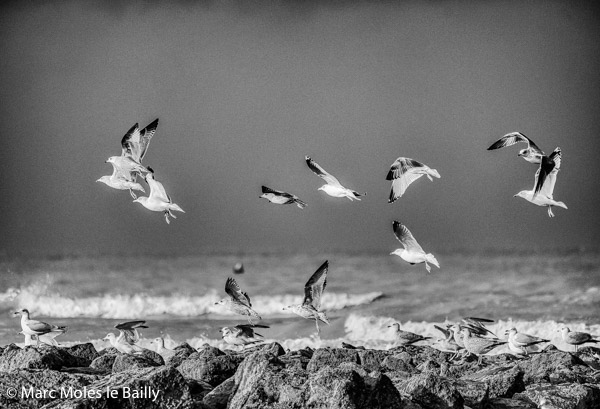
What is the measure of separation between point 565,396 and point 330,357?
148 centimetres

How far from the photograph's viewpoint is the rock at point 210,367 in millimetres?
5164

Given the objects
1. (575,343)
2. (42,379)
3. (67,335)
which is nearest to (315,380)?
(42,379)

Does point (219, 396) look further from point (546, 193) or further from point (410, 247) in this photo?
point (546, 193)

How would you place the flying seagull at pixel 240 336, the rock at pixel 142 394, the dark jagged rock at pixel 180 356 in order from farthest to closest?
1. the flying seagull at pixel 240 336
2. the dark jagged rock at pixel 180 356
3. the rock at pixel 142 394

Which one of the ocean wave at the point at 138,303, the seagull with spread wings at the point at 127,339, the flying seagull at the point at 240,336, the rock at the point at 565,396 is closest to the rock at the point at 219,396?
the rock at the point at 565,396

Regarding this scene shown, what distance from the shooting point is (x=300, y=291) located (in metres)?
13.8

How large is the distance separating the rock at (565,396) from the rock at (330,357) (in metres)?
1.17

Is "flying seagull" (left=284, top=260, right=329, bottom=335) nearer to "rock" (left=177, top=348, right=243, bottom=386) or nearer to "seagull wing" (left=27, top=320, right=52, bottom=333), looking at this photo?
"rock" (left=177, top=348, right=243, bottom=386)

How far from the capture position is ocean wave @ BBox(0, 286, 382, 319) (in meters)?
12.7

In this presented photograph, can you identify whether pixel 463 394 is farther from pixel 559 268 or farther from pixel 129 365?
pixel 559 268

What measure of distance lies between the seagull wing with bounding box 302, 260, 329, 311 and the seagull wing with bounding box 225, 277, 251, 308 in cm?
63

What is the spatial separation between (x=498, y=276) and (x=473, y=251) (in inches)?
21.5

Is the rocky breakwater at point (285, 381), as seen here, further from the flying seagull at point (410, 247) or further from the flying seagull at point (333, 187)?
the flying seagull at point (333, 187)

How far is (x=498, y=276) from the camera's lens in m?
13.9
